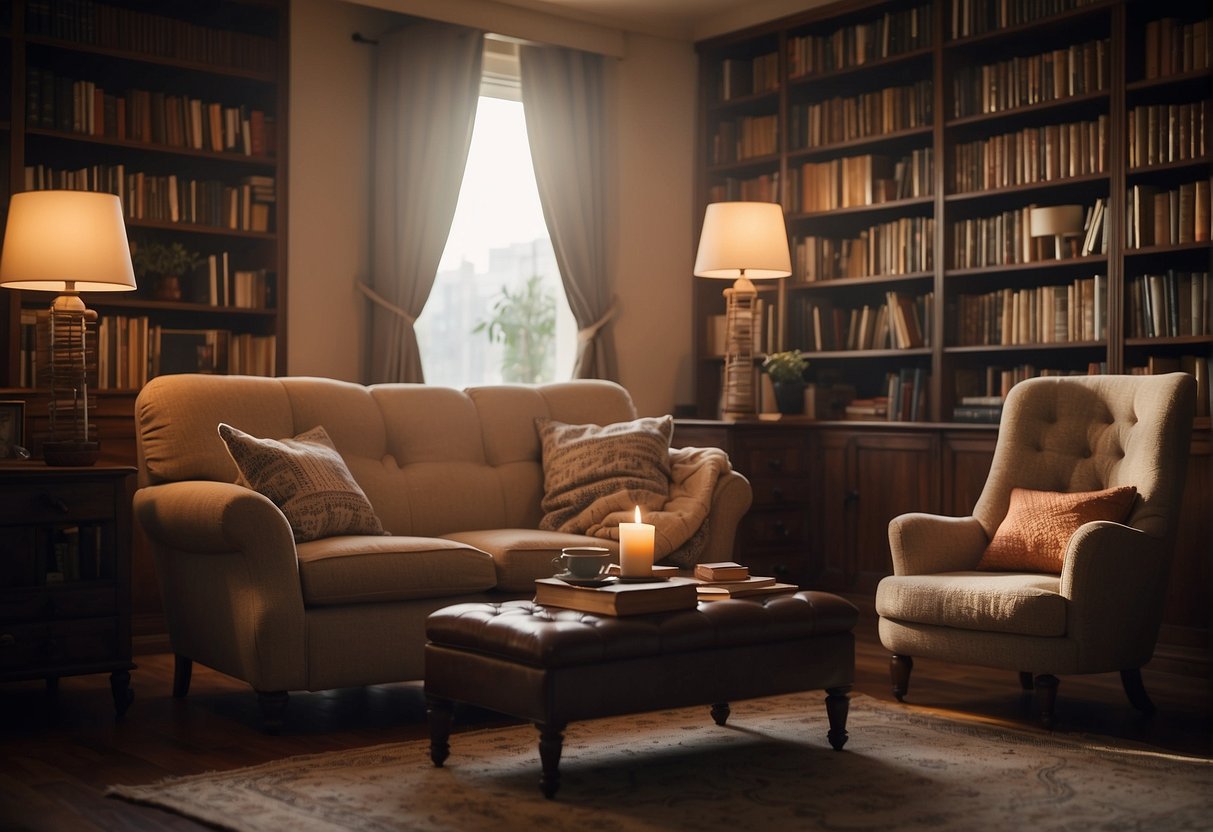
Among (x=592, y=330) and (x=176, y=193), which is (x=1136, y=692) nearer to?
(x=592, y=330)

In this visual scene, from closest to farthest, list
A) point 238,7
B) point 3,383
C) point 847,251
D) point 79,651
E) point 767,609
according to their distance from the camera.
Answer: point 767,609 < point 79,651 < point 3,383 < point 238,7 < point 847,251

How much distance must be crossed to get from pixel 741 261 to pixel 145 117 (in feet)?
7.87

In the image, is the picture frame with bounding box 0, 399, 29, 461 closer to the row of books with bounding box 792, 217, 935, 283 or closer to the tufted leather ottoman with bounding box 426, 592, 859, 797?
the tufted leather ottoman with bounding box 426, 592, 859, 797

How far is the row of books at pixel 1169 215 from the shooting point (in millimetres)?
4848

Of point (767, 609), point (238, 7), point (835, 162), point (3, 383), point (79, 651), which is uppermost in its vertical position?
point (238, 7)

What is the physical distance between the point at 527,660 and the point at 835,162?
3843mm

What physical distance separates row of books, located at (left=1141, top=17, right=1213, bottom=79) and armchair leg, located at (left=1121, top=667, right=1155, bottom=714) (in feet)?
7.31

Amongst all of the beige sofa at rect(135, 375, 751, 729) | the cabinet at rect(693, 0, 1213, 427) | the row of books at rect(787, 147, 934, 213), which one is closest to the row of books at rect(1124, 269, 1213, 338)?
the cabinet at rect(693, 0, 1213, 427)

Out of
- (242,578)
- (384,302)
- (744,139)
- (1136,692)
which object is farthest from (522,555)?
(744,139)

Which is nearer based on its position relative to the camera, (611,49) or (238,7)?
(238,7)

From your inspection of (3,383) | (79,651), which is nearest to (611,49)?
(3,383)

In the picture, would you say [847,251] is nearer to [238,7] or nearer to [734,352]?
[734,352]

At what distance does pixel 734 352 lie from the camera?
5.93 m

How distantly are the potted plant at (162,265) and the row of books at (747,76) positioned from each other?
9.13 feet
